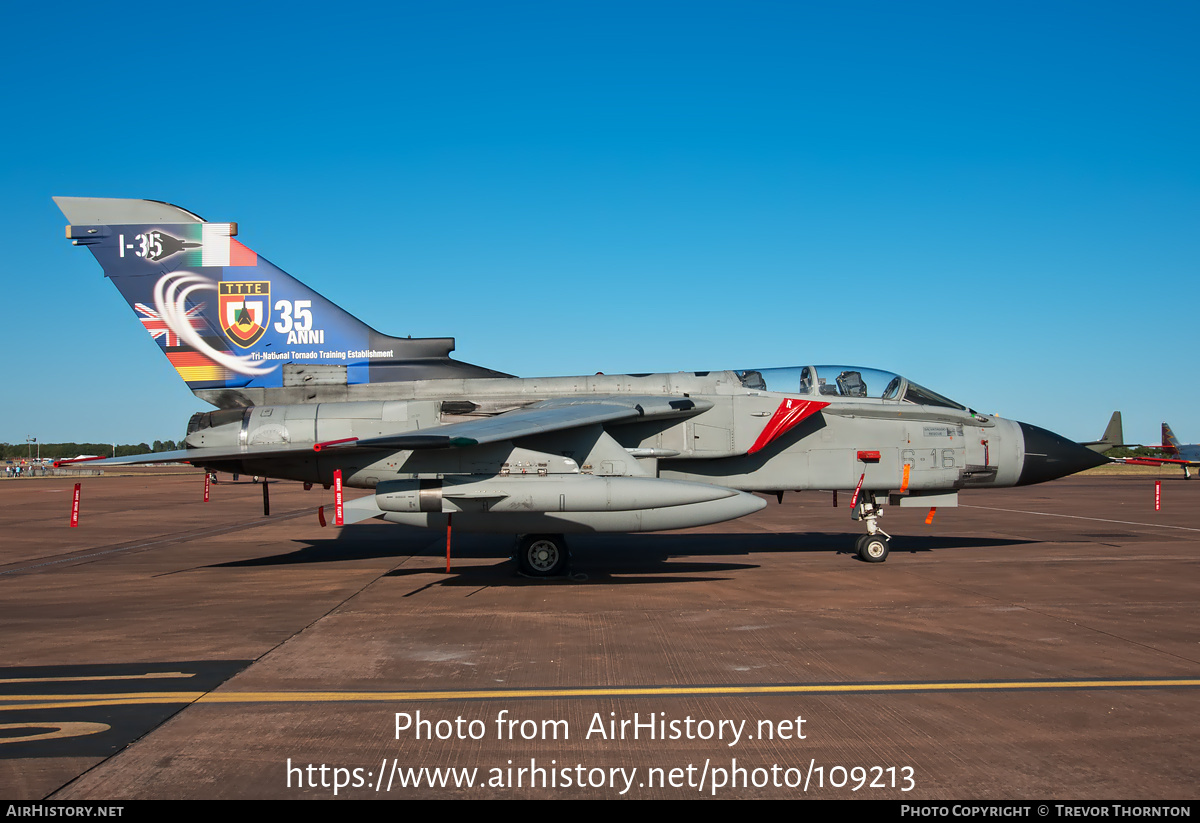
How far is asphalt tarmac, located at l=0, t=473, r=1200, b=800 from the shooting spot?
14.6ft

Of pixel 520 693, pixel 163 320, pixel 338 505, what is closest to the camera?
pixel 520 693

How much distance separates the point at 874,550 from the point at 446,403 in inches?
276

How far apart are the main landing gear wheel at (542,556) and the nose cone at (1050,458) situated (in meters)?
7.33

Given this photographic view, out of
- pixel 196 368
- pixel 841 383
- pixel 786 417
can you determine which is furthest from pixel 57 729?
pixel 841 383

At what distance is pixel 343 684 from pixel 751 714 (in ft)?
10.1

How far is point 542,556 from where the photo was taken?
11.6 m

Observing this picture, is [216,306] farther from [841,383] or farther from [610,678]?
[841,383]

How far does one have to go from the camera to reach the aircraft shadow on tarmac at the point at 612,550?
40.0 ft

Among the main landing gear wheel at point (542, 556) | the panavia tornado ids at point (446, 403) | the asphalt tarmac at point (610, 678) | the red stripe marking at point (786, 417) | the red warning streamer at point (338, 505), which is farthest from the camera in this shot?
the panavia tornado ids at point (446, 403)

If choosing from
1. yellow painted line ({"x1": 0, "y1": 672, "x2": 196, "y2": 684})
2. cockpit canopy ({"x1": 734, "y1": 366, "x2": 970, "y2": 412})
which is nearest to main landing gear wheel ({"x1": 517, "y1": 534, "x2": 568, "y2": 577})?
cockpit canopy ({"x1": 734, "y1": 366, "x2": 970, "y2": 412})

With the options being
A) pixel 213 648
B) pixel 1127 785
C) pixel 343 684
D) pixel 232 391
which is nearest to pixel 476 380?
pixel 232 391

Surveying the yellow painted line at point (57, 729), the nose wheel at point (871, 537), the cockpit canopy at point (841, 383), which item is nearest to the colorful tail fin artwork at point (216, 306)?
the cockpit canopy at point (841, 383)

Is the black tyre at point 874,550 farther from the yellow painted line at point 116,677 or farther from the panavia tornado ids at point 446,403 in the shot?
the yellow painted line at point 116,677

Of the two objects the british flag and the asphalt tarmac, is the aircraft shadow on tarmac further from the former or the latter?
the british flag
